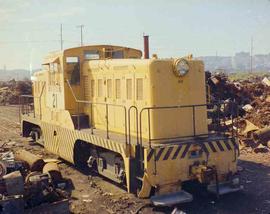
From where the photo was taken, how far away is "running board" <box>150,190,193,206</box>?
7.95 m

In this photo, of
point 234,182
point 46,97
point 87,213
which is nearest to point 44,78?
point 46,97

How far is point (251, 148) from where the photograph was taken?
13922 mm

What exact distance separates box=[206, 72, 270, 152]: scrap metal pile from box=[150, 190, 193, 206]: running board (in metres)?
4.66

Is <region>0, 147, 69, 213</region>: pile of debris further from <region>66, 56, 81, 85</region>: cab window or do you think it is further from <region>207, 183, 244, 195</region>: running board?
<region>66, 56, 81, 85</region>: cab window

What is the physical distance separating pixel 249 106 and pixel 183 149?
10835 millimetres

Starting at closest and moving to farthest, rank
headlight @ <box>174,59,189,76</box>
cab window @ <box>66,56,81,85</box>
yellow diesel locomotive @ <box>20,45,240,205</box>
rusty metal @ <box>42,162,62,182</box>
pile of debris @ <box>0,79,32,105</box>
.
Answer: yellow diesel locomotive @ <box>20,45,240,205</box>
headlight @ <box>174,59,189,76</box>
rusty metal @ <box>42,162,62,182</box>
cab window @ <box>66,56,81,85</box>
pile of debris @ <box>0,79,32,105</box>

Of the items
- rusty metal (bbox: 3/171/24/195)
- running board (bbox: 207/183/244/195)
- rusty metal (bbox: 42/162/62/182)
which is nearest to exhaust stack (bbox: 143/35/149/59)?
rusty metal (bbox: 42/162/62/182)

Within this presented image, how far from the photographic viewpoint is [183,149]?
28.2 ft

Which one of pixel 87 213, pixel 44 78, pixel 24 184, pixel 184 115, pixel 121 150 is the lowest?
pixel 87 213

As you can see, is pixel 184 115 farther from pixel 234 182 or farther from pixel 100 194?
pixel 100 194

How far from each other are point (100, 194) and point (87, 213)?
1.24 metres

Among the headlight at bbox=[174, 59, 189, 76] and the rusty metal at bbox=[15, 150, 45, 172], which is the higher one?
the headlight at bbox=[174, 59, 189, 76]

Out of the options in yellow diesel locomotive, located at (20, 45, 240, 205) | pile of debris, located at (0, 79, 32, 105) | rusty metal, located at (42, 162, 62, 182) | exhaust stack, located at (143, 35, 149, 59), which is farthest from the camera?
pile of debris, located at (0, 79, 32, 105)

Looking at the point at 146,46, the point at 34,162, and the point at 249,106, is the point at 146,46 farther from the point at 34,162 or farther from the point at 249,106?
the point at 249,106
